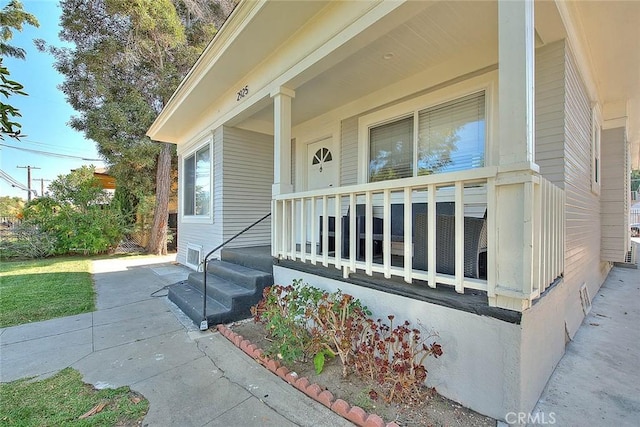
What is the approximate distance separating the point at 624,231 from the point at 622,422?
5303 millimetres

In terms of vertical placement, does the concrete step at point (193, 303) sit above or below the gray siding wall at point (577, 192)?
below

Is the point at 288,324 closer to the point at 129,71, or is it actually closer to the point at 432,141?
the point at 432,141

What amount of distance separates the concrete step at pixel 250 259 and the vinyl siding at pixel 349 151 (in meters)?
1.84

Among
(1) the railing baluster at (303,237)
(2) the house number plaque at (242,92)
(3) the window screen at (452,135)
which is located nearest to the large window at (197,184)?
(2) the house number plaque at (242,92)

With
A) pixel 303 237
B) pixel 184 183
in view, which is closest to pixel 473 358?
pixel 303 237

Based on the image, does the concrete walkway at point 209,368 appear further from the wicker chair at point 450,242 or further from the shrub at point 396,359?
the wicker chair at point 450,242

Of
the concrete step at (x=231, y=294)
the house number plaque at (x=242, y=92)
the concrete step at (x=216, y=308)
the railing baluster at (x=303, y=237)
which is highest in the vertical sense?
the house number plaque at (x=242, y=92)

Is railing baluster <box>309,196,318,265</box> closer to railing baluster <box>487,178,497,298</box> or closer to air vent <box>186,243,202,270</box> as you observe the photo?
railing baluster <box>487,178,497,298</box>

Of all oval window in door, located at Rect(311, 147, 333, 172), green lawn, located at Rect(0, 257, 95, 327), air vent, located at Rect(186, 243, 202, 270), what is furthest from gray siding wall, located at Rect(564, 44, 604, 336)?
air vent, located at Rect(186, 243, 202, 270)

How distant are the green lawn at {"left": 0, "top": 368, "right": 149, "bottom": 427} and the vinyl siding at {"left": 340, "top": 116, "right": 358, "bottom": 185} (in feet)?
12.6

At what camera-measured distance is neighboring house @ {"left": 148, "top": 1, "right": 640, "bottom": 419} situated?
190 cm

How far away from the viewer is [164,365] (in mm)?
2635

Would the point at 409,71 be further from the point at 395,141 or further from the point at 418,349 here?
the point at 418,349

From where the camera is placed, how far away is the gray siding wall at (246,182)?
5688mm
